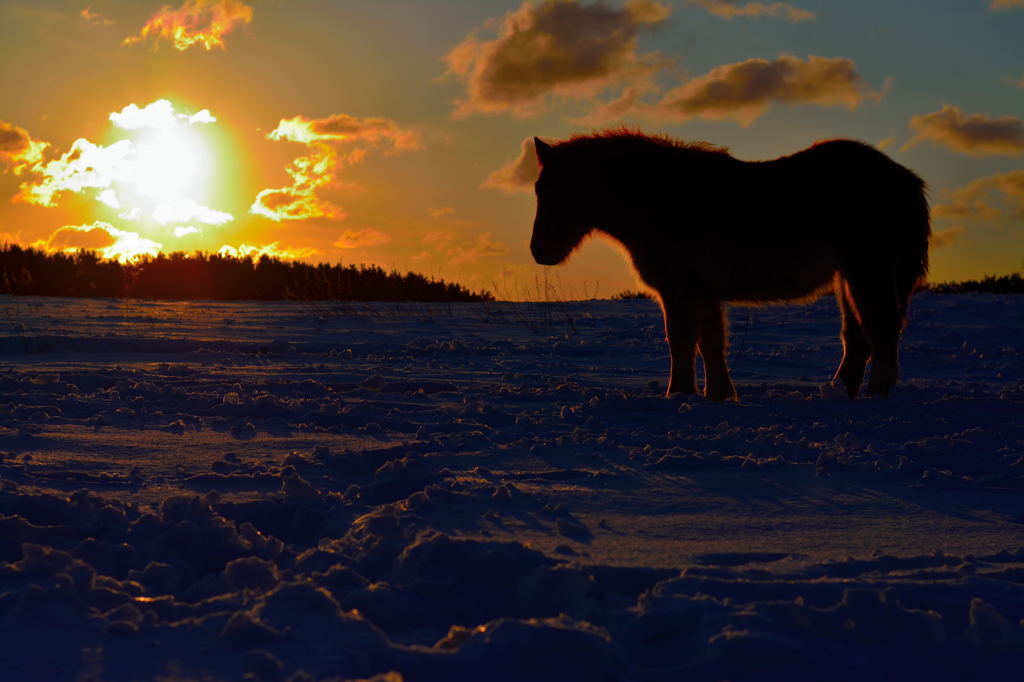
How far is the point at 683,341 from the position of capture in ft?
19.0

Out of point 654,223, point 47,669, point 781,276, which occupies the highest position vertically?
point 654,223

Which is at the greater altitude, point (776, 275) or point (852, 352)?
point (776, 275)

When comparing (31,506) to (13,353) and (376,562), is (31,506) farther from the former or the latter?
(13,353)

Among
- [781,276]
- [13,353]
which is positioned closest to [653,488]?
[781,276]

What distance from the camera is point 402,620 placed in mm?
1959

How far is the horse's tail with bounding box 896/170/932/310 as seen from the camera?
5.62m

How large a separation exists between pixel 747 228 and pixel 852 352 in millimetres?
1338

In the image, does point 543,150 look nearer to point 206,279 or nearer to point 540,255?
point 540,255

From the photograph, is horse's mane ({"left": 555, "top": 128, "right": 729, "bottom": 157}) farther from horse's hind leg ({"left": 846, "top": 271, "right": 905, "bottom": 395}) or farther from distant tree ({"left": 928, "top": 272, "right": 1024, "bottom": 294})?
distant tree ({"left": 928, "top": 272, "right": 1024, "bottom": 294})

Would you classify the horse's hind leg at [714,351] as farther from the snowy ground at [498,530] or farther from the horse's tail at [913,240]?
the horse's tail at [913,240]

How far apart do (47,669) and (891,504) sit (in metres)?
2.67

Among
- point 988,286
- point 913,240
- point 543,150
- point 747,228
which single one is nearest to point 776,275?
point 747,228

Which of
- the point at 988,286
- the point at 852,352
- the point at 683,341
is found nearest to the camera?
the point at 683,341

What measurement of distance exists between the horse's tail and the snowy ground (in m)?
0.73
